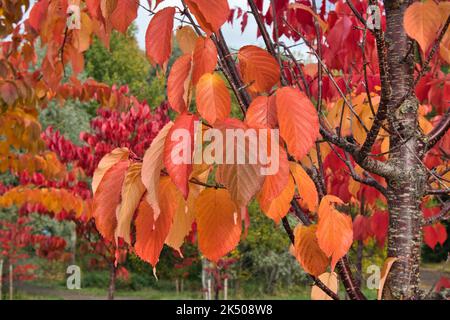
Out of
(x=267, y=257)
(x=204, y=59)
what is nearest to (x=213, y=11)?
(x=204, y=59)

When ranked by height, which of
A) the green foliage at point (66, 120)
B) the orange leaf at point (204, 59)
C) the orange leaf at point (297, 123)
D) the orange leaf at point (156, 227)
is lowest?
the orange leaf at point (156, 227)

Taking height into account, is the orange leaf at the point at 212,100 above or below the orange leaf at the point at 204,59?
below

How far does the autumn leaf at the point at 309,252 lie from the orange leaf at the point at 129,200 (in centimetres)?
42

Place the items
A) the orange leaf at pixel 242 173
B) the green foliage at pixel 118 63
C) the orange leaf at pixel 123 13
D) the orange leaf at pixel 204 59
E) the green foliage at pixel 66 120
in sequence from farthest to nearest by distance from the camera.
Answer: the green foliage at pixel 118 63 < the green foliage at pixel 66 120 < the orange leaf at pixel 123 13 < the orange leaf at pixel 204 59 < the orange leaf at pixel 242 173

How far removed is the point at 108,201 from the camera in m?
0.79

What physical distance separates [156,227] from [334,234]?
372 mm

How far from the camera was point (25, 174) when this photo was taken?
18.9 ft

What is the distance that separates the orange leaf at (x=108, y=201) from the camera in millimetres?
784

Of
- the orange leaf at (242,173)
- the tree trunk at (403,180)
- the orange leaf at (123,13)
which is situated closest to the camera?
the orange leaf at (242,173)

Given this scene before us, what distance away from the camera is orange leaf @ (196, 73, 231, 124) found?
764 millimetres

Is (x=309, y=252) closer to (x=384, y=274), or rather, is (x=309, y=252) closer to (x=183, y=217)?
(x=384, y=274)

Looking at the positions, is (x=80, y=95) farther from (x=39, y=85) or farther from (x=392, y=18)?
(x=392, y=18)

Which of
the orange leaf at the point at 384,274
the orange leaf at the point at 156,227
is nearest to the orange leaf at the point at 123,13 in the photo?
the orange leaf at the point at 156,227

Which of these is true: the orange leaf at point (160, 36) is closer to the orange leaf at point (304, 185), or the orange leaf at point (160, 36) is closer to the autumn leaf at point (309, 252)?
the orange leaf at point (304, 185)
